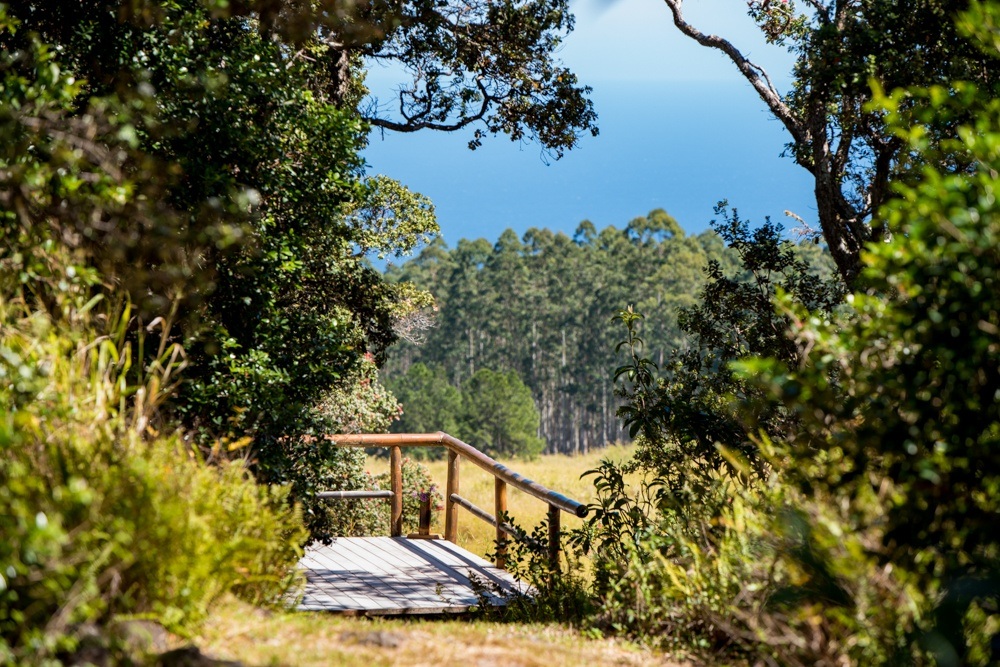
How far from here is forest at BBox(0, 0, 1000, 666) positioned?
120 inches

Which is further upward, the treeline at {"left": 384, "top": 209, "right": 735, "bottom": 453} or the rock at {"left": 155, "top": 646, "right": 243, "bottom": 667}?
the treeline at {"left": 384, "top": 209, "right": 735, "bottom": 453}

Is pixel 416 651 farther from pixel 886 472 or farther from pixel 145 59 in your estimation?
pixel 145 59

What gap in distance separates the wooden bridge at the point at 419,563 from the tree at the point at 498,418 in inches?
1182

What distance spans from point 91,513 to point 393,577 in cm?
391

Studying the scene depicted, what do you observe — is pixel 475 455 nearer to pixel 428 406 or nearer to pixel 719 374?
A: pixel 719 374

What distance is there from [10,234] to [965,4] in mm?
6062

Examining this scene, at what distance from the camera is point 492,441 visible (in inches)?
1537

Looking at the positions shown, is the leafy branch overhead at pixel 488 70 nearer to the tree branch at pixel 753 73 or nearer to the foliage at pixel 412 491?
the tree branch at pixel 753 73

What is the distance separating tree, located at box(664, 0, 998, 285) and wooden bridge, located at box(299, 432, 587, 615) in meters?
3.02

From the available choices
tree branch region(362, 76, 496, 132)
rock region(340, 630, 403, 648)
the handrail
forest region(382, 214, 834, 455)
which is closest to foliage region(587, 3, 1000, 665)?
rock region(340, 630, 403, 648)

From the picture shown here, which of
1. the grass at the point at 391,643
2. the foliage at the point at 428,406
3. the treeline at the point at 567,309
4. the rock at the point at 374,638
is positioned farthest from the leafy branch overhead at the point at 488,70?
the treeline at the point at 567,309

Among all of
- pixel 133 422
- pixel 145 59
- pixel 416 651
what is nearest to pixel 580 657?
pixel 416 651

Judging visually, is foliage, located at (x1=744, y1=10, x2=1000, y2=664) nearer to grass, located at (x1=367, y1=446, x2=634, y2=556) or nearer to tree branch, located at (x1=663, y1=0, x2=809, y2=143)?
tree branch, located at (x1=663, y1=0, x2=809, y2=143)

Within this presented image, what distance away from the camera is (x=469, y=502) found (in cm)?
804
